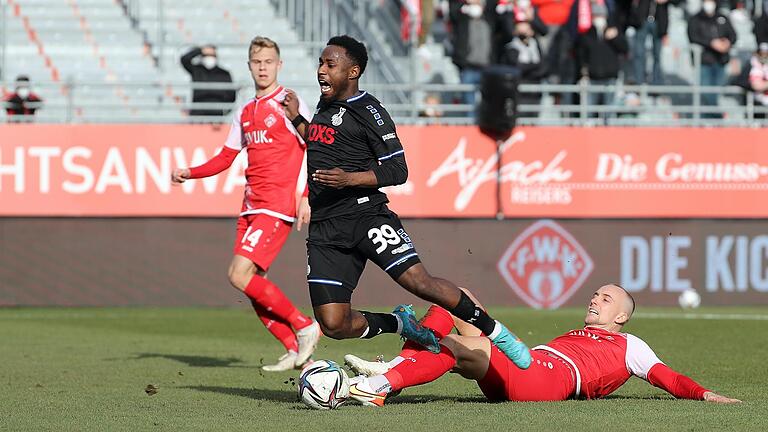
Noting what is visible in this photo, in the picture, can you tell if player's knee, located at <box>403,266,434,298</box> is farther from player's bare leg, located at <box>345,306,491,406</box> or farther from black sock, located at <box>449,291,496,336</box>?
player's bare leg, located at <box>345,306,491,406</box>

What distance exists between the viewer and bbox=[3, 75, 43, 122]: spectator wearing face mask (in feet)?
69.0

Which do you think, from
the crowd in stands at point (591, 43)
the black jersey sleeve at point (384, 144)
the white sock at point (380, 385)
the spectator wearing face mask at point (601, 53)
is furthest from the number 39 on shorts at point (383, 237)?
the spectator wearing face mask at point (601, 53)

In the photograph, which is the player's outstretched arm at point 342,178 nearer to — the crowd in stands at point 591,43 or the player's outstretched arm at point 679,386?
the player's outstretched arm at point 679,386

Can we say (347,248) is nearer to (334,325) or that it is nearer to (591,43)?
(334,325)

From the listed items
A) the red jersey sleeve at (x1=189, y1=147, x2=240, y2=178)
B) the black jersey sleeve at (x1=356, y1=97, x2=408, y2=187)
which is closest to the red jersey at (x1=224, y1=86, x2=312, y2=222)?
the red jersey sleeve at (x1=189, y1=147, x2=240, y2=178)

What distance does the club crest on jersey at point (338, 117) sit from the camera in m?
8.67

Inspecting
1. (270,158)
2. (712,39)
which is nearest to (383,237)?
(270,158)

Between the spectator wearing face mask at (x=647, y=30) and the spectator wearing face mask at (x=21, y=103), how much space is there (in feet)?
31.5

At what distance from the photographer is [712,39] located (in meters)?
23.4

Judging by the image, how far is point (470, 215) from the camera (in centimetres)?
2147

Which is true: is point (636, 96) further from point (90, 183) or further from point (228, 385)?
point (228, 385)

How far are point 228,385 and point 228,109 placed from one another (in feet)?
39.0

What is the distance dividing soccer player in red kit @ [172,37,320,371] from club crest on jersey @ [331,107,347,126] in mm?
2634

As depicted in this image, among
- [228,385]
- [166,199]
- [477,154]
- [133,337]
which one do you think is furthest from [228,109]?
[228,385]
